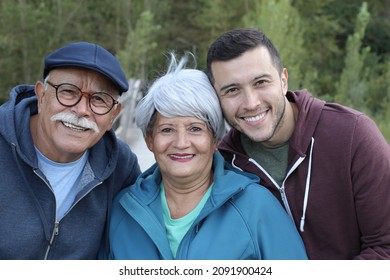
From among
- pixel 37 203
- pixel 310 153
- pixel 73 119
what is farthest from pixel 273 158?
pixel 37 203

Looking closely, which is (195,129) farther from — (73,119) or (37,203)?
(37,203)

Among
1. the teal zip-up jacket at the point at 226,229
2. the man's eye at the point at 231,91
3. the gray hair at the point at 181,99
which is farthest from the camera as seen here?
the man's eye at the point at 231,91

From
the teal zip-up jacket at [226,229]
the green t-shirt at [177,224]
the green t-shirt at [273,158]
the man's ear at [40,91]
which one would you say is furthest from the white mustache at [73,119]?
the green t-shirt at [273,158]

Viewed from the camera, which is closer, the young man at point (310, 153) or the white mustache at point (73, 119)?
the young man at point (310, 153)

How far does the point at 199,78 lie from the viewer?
291cm

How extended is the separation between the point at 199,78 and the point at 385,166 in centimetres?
101

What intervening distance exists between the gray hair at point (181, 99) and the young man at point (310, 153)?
0.26 feet

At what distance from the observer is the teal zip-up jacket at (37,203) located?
9.20ft

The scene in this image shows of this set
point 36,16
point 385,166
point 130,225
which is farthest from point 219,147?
point 36,16

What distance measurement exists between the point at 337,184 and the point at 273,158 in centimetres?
39

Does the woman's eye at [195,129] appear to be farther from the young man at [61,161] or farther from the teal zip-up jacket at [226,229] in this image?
the young man at [61,161]

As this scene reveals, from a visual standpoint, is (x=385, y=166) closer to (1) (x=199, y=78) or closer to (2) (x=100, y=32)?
(1) (x=199, y=78)

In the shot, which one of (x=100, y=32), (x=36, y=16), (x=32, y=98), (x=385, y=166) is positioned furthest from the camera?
(x=100, y=32)

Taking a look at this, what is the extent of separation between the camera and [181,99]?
2.78 metres
